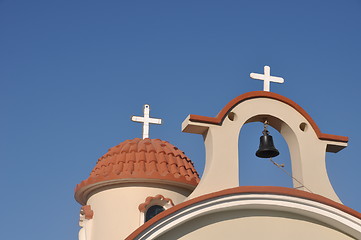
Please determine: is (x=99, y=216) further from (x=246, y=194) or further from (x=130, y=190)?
(x=246, y=194)

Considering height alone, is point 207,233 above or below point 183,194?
below

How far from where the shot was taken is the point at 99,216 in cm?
1341

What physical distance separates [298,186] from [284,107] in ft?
4.58

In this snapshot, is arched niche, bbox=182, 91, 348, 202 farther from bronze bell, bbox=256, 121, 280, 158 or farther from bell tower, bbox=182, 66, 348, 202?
bronze bell, bbox=256, 121, 280, 158

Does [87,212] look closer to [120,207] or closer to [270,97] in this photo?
[120,207]

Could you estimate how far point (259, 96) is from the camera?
10.0 meters

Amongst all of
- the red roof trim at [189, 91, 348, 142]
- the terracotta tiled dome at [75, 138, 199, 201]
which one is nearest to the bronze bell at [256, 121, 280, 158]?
the red roof trim at [189, 91, 348, 142]

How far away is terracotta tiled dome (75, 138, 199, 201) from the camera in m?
13.3

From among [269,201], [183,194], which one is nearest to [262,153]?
[269,201]

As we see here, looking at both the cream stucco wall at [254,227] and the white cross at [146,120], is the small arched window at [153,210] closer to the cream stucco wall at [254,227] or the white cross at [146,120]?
the white cross at [146,120]

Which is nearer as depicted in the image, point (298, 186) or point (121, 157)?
point (298, 186)

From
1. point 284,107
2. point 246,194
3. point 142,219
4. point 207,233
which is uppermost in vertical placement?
point 284,107

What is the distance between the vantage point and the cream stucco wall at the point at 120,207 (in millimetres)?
13070

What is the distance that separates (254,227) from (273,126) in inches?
78.9
